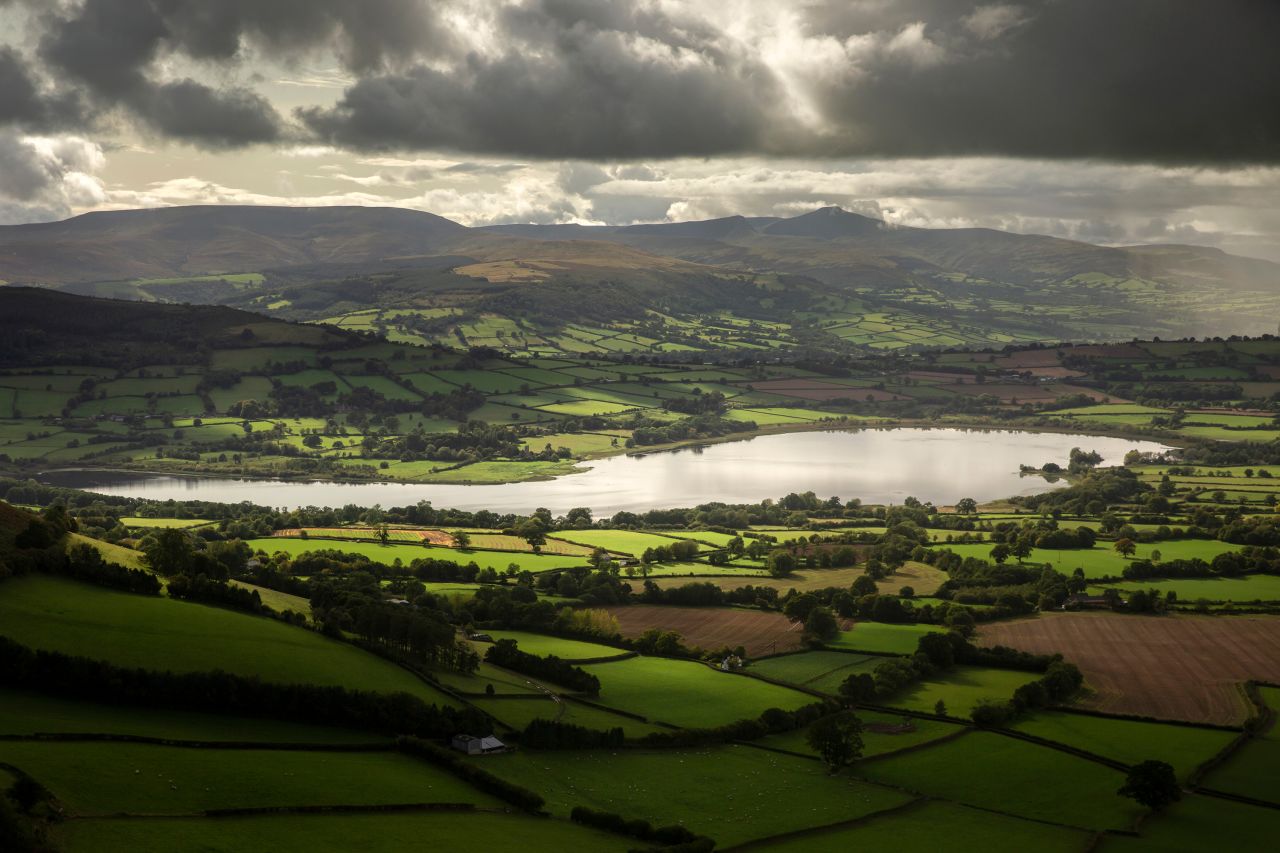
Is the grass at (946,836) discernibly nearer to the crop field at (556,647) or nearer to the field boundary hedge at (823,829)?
the field boundary hedge at (823,829)

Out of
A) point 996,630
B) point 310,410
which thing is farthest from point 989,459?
point 310,410

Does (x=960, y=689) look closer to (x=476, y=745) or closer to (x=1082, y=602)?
(x=1082, y=602)

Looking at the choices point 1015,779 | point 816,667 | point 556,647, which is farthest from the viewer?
point 556,647

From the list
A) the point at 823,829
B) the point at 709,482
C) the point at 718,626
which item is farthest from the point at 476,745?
the point at 709,482

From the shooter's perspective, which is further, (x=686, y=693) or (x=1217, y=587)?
(x=1217, y=587)

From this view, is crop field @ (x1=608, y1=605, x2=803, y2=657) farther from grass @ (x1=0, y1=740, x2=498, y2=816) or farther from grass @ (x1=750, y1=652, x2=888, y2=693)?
grass @ (x1=0, y1=740, x2=498, y2=816)

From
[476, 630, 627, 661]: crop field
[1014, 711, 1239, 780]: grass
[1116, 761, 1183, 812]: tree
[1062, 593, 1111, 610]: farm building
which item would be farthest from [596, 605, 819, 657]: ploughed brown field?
[1116, 761, 1183, 812]: tree
